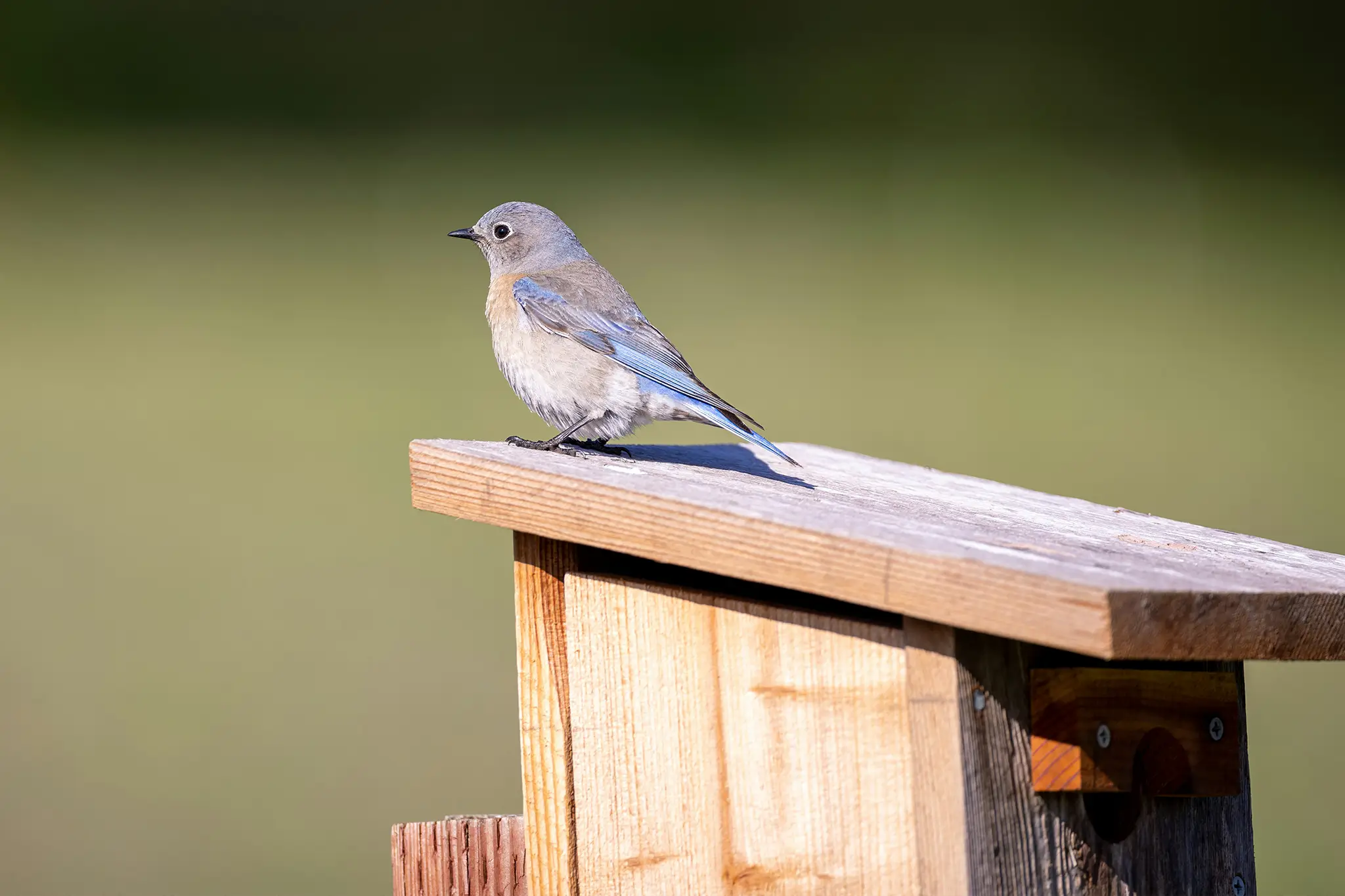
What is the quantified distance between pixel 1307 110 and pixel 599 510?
28.3 feet

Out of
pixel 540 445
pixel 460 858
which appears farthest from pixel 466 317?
pixel 460 858

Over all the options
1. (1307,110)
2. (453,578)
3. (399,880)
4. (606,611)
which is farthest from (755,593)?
(1307,110)

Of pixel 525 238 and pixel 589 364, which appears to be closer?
pixel 589 364

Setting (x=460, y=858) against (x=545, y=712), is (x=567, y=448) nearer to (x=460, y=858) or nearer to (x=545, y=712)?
(x=545, y=712)

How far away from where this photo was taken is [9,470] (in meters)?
7.44

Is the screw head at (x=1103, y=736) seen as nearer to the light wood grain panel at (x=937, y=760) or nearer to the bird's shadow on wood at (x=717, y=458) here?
the light wood grain panel at (x=937, y=760)

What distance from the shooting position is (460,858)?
2.72 meters

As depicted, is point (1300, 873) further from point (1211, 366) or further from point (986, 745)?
point (986, 745)

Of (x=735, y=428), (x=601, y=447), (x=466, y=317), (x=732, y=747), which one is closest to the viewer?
(x=732, y=747)

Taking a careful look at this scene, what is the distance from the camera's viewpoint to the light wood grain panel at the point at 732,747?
220 cm

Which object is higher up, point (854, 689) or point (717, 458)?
point (717, 458)

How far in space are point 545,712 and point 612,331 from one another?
152cm

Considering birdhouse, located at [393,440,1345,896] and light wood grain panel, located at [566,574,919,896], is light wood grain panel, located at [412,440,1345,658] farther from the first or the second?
light wood grain panel, located at [566,574,919,896]

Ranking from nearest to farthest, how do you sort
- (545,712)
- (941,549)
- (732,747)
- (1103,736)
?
(941,549)
(1103,736)
(732,747)
(545,712)
